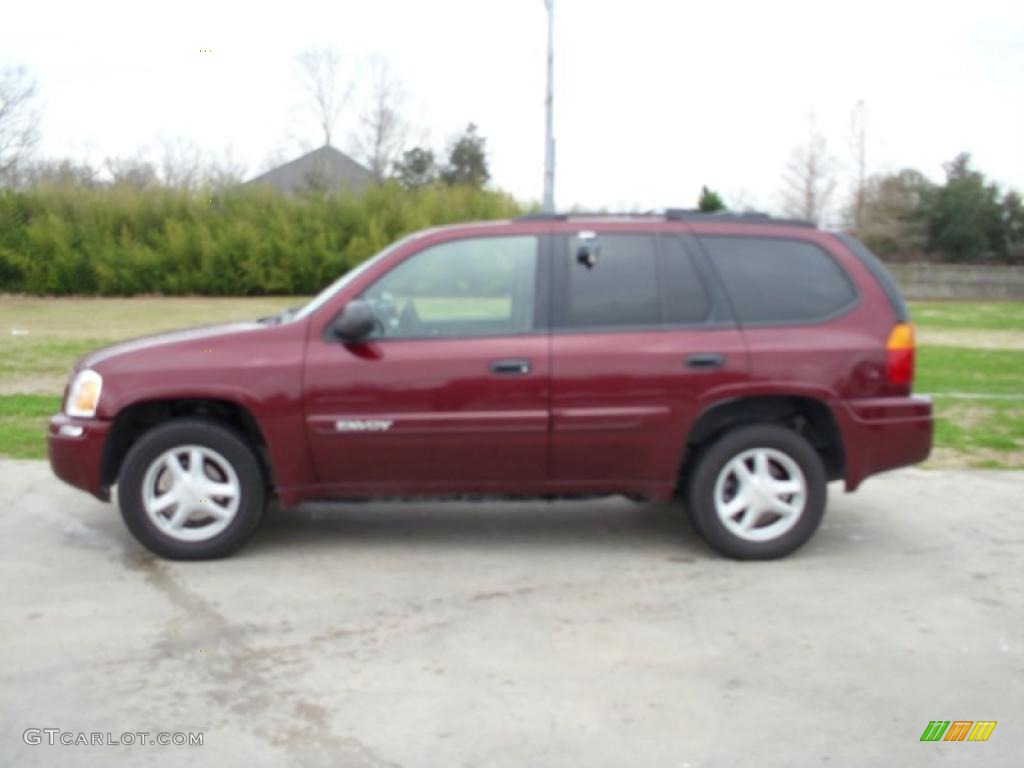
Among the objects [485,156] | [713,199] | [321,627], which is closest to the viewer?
[321,627]

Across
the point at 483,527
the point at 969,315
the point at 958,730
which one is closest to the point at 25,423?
the point at 483,527

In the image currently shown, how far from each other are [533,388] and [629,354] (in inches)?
19.8

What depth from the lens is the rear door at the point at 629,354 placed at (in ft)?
18.9

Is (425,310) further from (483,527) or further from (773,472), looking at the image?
(773,472)

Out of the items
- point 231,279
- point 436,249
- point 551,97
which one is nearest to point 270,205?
point 231,279

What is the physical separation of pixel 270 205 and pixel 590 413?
100 feet

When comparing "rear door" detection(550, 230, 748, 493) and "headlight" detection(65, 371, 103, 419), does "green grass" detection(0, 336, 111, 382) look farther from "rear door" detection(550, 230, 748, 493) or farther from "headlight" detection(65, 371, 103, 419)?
"rear door" detection(550, 230, 748, 493)

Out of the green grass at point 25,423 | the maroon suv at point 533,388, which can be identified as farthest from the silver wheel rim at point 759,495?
the green grass at point 25,423

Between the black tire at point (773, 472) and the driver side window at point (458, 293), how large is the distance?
3.79 ft

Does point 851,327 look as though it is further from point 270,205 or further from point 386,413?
point 270,205

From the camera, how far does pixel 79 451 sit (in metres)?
5.81

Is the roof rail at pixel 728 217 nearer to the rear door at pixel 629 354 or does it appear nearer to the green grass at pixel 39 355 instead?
the rear door at pixel 629 354

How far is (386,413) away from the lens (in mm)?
5719

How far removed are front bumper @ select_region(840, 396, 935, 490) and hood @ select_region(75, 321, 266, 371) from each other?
3.00 m
